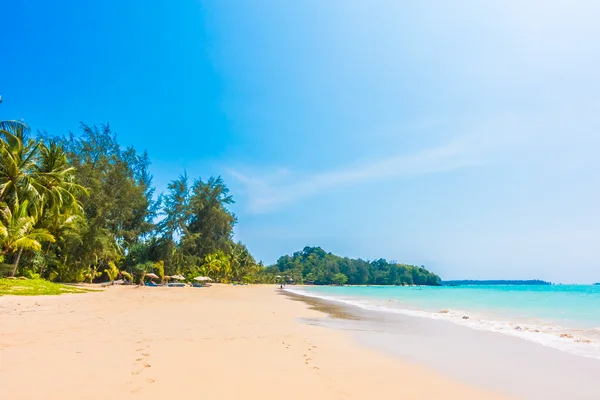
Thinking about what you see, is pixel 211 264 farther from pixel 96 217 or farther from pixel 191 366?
pixel 191 366

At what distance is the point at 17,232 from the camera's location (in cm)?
1900

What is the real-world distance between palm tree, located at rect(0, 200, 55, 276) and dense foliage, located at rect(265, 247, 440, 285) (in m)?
107

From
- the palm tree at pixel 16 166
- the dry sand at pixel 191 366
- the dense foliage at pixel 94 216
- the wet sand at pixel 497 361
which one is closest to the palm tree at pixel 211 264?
the dense foliage at pixel 94 216

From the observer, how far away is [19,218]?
65.5 feet

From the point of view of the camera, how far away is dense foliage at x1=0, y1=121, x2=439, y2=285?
70.7ft

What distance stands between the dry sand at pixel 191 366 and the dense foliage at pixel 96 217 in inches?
633

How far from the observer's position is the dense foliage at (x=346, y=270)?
13975 centimetres

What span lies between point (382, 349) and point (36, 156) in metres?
28.6

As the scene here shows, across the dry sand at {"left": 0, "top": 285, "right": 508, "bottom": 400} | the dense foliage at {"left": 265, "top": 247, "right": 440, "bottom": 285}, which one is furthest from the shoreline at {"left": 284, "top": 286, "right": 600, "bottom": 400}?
the dense foliage at {"left": 265, "top": 247, "right": 440, "bottom": 285}

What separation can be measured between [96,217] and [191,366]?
93.9 ft

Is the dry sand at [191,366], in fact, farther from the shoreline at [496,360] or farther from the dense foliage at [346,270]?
the dense foliage at [346,270]

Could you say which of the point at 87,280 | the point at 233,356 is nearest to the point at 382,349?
the point at 233,356

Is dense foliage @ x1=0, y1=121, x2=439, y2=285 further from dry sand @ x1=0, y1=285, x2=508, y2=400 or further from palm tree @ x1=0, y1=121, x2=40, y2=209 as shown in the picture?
dry sand @ x1=0, y1=285, x2=508, y2=400

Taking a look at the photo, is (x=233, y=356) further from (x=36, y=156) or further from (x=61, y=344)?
(x=36, y=156)
